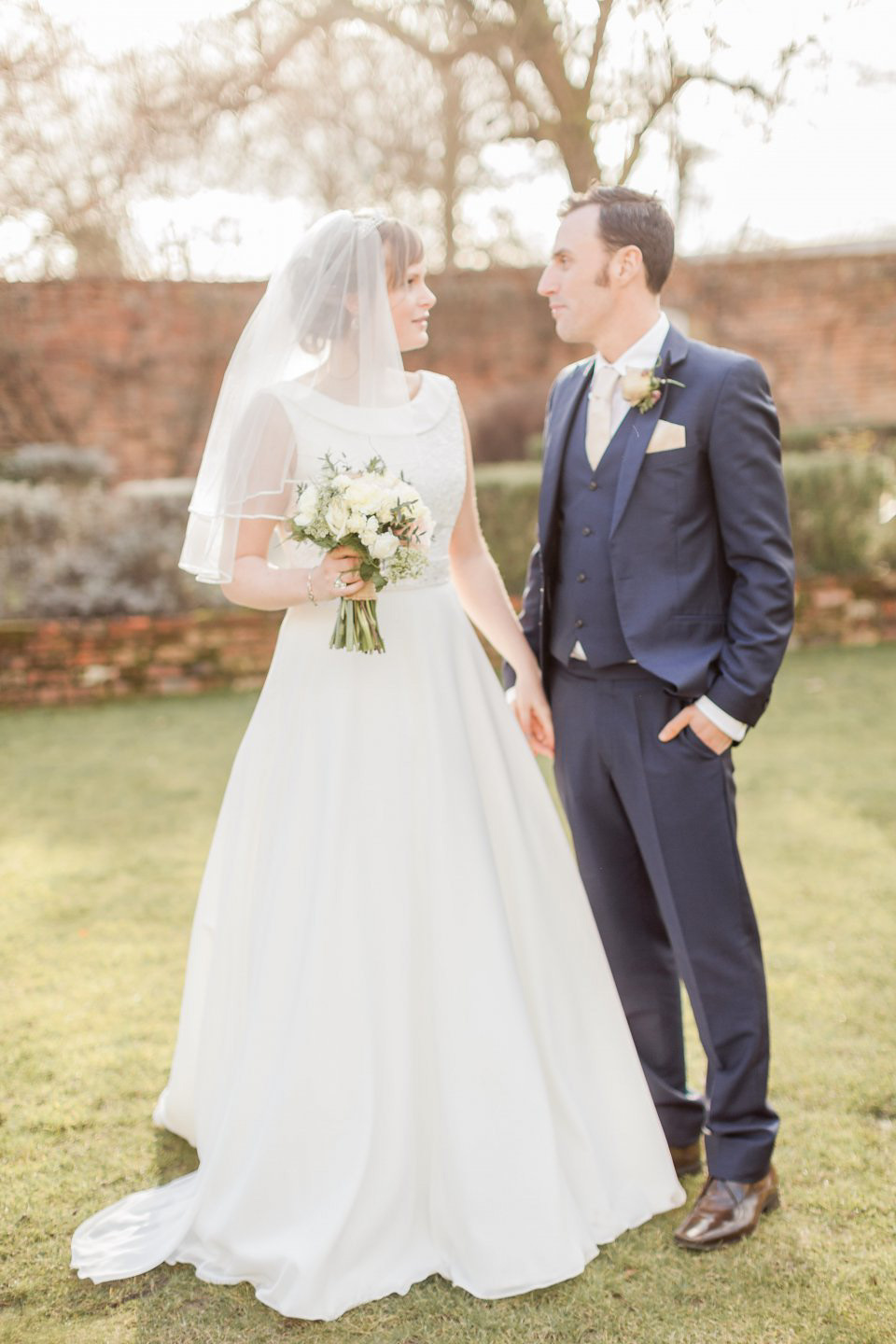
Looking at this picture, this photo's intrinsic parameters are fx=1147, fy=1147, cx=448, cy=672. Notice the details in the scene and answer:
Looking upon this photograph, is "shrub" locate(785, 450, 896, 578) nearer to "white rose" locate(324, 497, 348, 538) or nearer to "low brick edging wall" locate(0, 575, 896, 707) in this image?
"low brick edging wall" locate(0, 575, 896, 707)

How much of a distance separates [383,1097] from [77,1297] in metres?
0.80

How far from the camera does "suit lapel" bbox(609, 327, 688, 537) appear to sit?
272 cm

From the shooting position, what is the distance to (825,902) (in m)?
4.61

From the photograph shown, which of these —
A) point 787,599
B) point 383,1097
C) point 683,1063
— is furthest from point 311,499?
point 683,1063

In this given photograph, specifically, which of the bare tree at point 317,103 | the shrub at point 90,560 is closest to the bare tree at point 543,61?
the bare tree at point 317,103

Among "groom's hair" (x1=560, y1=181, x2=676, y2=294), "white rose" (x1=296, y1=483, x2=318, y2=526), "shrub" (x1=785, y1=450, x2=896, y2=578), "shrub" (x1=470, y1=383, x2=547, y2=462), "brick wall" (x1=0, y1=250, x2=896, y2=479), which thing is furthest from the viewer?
"shrub" (x1=470, y1=383, x2=547, y2=462)

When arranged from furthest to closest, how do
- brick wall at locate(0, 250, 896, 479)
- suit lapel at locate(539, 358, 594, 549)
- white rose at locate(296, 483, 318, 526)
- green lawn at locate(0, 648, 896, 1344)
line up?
brick wall at locate(0, 250, 896, 479), suit lapel at locate(539, 358, 594, 549), white rose at locate(296, 483, 318, 526), green lawn at locate(0, 648, 896, 1344)

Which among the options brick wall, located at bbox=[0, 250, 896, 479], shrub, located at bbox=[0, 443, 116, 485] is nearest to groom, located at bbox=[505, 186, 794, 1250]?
shrub, located at bbox=[0, 443, 116, 485]

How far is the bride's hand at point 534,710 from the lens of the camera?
3113 mm

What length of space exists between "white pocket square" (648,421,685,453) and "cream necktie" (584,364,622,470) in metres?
0.17

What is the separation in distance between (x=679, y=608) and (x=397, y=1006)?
114 centimetres

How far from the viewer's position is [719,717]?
8.71 feet

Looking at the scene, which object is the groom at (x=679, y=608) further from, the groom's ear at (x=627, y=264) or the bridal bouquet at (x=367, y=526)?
the bridal bouquet at (x=367, y=526)

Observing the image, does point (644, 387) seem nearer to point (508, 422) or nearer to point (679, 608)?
point (679, 608)
